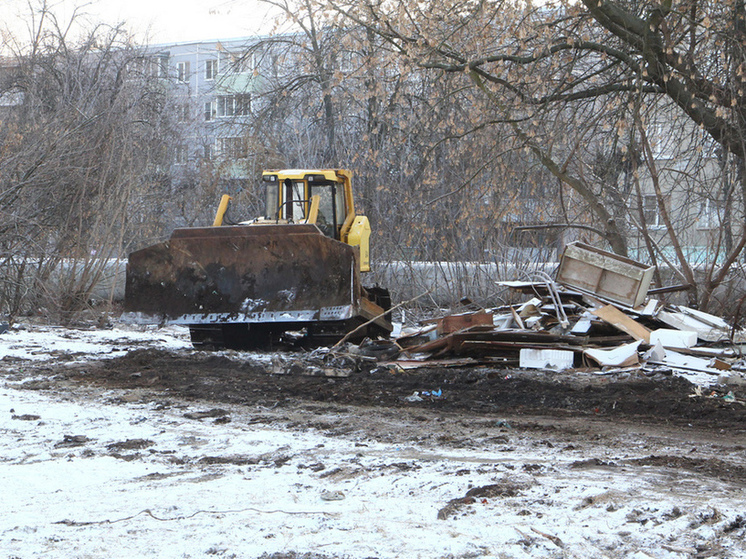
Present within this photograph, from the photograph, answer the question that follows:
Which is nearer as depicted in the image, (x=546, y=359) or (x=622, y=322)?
(x=546, y=359)

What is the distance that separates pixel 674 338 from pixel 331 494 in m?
6.23

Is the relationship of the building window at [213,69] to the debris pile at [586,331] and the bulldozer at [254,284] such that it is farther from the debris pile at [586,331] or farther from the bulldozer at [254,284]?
the debris pile at [586,331]

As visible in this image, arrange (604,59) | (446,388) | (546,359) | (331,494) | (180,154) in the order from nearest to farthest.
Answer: (331,494) → (446,388) → (546,359) → (604,59) → (180,154)

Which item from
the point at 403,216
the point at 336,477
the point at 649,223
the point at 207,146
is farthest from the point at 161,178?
the point at 336,477

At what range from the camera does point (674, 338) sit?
29.4 ft

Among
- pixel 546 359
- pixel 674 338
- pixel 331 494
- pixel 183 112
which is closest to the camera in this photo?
pixel 331 494

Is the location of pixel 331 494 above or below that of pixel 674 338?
below

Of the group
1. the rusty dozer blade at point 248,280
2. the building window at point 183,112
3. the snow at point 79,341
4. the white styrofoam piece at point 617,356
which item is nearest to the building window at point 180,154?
the building window at point 183,112

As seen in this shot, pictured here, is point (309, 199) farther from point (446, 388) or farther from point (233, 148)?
point (233, 148)

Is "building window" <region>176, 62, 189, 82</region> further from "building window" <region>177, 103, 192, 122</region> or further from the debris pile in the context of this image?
the debris pile

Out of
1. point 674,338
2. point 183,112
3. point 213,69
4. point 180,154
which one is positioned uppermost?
point 213,69

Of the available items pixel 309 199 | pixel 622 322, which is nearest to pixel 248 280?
pixel 309 199

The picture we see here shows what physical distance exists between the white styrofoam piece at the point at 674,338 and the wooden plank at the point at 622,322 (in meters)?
0.09

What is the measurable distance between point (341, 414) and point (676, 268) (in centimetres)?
889
